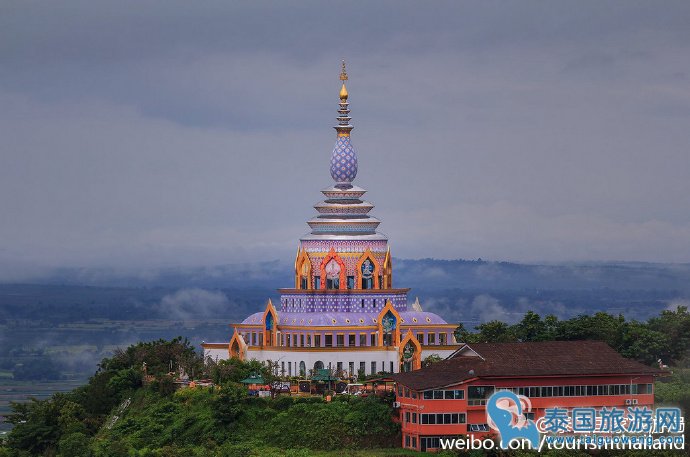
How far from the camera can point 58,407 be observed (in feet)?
269

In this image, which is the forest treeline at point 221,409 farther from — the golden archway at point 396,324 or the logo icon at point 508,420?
the golden archway at point 396,324

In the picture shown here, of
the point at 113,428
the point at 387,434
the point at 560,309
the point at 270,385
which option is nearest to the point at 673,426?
the point at 387,434

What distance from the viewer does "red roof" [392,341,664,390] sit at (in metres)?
70.7

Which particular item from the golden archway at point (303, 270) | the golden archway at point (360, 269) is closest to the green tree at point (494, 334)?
the golden archway at point (360, 269)

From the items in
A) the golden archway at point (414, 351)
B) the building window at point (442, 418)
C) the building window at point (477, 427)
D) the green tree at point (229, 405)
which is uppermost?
the golden archway at point (414, 351)

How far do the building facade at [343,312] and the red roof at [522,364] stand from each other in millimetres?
6779

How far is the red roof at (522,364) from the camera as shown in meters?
70.7

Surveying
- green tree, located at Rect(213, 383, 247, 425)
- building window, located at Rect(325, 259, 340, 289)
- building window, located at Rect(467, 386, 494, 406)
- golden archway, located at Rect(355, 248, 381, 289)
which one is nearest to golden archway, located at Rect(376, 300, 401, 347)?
golden archway, located at Rect(355, 248, 381, 289)

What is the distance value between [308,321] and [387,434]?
10.3 meters

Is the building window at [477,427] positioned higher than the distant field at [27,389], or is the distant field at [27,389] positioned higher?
the distant field at [27,389]

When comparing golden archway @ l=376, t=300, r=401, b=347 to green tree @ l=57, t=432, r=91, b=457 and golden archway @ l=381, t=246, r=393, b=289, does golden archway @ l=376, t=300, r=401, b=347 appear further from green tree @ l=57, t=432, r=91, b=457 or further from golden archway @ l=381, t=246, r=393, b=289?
green tree @ l=57, t=432, r=91, b=457

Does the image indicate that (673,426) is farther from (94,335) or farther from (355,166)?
(94,335)

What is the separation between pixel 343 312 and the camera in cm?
8175

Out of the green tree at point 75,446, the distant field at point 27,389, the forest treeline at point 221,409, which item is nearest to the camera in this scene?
the forest treeline at point 221,409
